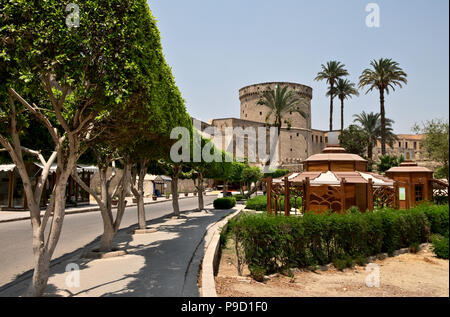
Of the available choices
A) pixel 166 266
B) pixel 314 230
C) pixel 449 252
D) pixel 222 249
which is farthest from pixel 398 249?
pixel 449 252

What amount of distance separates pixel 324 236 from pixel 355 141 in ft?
175

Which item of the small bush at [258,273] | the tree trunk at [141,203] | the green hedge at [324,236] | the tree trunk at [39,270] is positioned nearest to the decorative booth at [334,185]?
the green hedge at [324,236]

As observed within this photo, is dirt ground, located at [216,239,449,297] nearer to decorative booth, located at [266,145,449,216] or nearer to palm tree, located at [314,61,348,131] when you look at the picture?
decorative booth, located at [266,145,449,216]

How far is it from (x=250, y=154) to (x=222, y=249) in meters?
67.9

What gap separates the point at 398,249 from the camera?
30.2ft

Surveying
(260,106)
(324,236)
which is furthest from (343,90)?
(324,236)

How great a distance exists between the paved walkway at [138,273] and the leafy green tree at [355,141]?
51166 millimetres

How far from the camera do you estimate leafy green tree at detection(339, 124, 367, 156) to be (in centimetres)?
5718

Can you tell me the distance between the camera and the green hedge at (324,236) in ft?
25.2

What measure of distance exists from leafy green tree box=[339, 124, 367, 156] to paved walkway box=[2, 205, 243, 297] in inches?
2014

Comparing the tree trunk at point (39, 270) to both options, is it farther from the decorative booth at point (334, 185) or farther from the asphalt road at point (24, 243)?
the decorative booth at point (334, 185)

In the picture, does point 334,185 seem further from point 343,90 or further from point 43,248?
point 343,90

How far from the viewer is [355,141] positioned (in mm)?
57406

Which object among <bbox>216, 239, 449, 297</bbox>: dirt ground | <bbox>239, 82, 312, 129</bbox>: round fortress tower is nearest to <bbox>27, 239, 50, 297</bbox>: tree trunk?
<bbox>216, 239, 449, 297</bbox>: dirt ground
